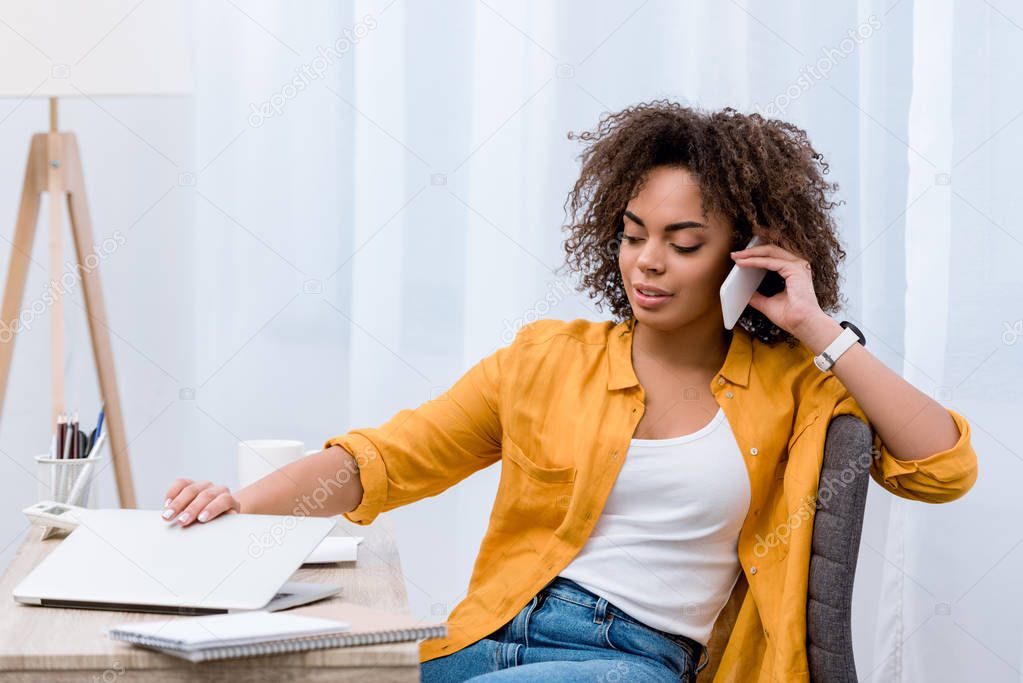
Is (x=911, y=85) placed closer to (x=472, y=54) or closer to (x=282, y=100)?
(x=472, y=54)

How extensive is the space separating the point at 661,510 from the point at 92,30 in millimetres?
1193

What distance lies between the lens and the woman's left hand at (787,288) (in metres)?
1.31

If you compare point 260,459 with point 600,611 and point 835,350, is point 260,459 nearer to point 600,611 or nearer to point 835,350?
point 600,611

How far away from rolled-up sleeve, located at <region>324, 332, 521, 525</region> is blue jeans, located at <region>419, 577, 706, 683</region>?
0.66 feet

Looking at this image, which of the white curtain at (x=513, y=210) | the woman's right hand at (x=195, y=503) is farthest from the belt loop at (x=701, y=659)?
the white curtain at (x=513, y=210)

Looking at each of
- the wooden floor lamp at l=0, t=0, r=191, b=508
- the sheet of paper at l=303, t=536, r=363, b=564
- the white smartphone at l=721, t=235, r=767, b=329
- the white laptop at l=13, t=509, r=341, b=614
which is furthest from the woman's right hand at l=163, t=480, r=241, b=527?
the wooden floor lamp at l=0, t=0, r=191, b=508

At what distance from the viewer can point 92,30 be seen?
1.71 m

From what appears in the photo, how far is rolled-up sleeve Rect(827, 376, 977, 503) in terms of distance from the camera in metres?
1.24

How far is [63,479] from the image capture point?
56.4 inches

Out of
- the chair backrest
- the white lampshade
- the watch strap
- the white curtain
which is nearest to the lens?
the chair backrest

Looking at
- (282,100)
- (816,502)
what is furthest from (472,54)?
(816,502)

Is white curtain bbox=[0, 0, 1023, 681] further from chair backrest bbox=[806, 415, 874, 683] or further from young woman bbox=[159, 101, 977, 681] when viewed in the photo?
chair backrest bbox=[806, 415, 874, 683]

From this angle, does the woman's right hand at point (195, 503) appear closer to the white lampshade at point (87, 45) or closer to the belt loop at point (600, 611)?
the belt loop at point (600, 611)

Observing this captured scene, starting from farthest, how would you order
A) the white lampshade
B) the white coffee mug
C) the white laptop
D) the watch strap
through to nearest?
the white lampshade, the white coffee mug, the watch strap, the white laptop
